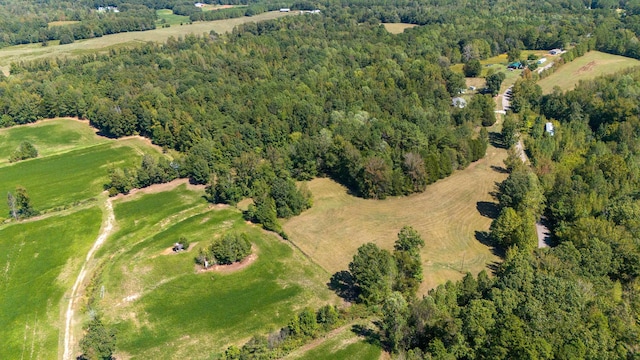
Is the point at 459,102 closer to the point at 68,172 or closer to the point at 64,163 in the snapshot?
the point at 68,172

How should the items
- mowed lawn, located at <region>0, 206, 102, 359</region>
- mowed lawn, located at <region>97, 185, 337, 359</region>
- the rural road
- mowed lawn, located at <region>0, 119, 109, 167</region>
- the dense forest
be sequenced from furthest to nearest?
1. mowed lawn, located at <region>0, 119, 109, 167</region>
2. mowed lawn, located at <region>97, 185, 337, 359</region>
3. mowed lawn, located at <region>0, 206, 102, 359</region>
4. the rural road
5. the dense forest

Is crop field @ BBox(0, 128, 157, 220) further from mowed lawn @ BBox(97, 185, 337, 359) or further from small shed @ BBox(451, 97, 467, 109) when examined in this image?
small shed @ BBox(451, 97, 467, 109)

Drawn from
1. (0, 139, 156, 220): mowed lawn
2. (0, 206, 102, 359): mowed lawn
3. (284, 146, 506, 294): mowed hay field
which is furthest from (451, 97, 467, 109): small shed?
(0, 206, 102, 359): mowed lawn

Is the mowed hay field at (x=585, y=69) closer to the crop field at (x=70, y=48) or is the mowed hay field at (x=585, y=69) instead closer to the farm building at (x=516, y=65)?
the farm building at (x=516, y=65)

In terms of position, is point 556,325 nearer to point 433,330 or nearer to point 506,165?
point 433,330

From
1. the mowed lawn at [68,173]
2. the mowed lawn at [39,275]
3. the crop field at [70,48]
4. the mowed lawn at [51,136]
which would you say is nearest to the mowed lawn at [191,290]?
the mowed lawn at [39,275]

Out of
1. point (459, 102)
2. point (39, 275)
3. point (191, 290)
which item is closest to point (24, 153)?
point (39, 275)
